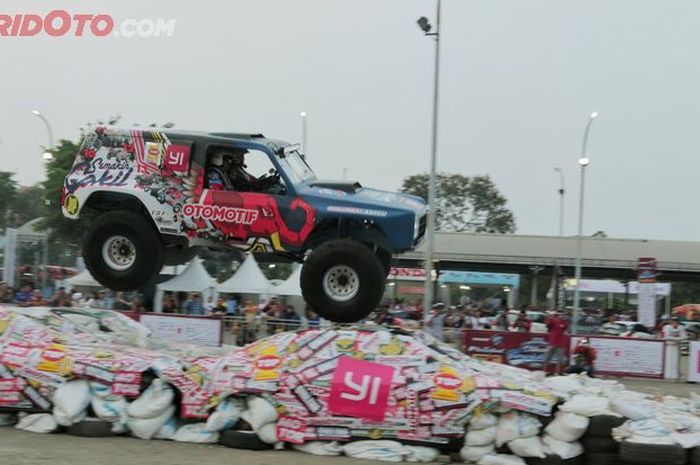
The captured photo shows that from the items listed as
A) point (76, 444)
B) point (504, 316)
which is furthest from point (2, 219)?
point (76, 444)

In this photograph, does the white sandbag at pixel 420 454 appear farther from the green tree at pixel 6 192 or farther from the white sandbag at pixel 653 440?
the green tree at pixel 6 192

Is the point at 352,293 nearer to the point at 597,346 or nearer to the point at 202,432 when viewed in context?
the point at 202,432

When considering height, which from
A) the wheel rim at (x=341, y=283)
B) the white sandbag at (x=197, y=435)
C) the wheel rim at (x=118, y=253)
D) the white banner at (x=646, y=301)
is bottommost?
the white sandbag at (x=197, y=435)

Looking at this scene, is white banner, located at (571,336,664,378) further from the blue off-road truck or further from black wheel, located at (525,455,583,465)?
the blue off-road truck

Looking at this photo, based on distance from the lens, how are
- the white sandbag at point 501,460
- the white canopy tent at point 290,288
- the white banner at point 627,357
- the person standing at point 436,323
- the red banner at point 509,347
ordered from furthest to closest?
the white canopy tent at point 290,288, the white banner at point 627,357, the red banner at point 509,347, the person standing at point 436,323, the white sandbag at point 501,460

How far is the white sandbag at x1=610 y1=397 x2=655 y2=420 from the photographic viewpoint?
8.03 m

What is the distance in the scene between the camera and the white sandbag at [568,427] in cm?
791

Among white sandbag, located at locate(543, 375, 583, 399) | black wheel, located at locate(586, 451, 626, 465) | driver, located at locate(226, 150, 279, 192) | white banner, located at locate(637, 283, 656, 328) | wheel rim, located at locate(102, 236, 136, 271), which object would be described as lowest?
black wheel, located at locate(586, 451, 626, 465)

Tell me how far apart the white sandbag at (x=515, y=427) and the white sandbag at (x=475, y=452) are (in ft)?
0.33

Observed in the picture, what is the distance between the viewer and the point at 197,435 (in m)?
8.49

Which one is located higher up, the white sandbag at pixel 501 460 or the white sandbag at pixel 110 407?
the white sandbag at pixel 110 407

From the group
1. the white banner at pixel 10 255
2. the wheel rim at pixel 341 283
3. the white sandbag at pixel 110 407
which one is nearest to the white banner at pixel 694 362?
the wheel rim at pixel 341 283

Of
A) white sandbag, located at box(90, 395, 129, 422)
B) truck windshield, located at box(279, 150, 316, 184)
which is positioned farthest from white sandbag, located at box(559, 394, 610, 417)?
white sandbag, located at box(90, 395, 129, 422)

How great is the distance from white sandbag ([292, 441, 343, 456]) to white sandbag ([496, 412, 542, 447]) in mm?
1655
